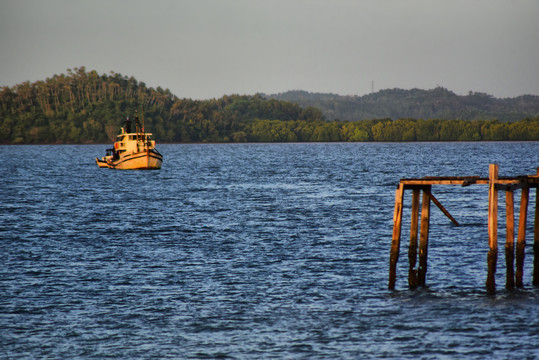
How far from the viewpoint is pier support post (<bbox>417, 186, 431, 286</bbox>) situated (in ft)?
95.5

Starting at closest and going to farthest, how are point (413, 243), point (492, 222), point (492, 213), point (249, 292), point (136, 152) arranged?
1. point (492, 213)
2. point (492, 222)
3. point (249, 292)
4. point (413, 243)
5. point (136, 152)

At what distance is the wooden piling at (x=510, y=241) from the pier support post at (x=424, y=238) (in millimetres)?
3043

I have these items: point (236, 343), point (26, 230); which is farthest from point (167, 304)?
point (26, 230)

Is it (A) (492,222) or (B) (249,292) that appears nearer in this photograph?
(A) (492,222)

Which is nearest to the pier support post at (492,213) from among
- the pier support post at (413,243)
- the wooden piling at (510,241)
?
the wooden piling at (510,241)

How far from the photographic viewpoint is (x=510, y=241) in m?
28.0

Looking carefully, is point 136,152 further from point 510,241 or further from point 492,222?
point 492,222

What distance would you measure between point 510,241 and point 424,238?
10.6 ft

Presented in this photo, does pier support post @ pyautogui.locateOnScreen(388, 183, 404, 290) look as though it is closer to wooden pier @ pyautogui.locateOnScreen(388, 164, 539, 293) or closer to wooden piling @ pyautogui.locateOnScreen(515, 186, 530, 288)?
wooden pier @ pyautogui.locateOnScreen(388, 164, 539, 293)

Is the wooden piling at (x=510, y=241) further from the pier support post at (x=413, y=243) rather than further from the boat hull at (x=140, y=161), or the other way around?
the boat hull at (x=140, y=161)

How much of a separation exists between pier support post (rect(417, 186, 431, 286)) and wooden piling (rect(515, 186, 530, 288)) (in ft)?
11.5

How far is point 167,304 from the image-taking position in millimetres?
27141

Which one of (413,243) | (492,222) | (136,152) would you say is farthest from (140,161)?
(492,222)

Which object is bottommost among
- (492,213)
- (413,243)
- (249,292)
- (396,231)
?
(249,292)
